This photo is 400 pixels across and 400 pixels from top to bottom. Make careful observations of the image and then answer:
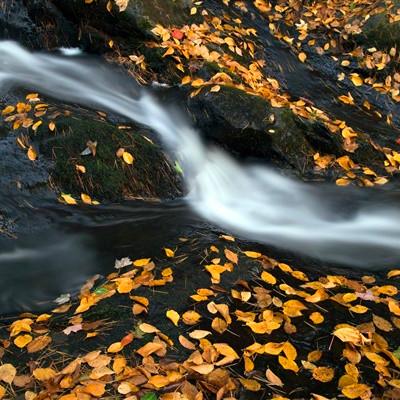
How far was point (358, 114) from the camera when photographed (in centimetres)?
721

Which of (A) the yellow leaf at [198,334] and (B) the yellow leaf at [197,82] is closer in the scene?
(A) the yellow leaf at [198,334]

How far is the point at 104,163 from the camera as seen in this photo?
15.4 ft

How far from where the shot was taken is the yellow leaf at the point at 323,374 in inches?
103

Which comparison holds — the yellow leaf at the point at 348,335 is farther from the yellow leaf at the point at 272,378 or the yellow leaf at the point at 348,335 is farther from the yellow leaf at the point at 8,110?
the yellow leaf at the point at 8,110

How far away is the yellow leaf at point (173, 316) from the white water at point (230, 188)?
62.0 inches

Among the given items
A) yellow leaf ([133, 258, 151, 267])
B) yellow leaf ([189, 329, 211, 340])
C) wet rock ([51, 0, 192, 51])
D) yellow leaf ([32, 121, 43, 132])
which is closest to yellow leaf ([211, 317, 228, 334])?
yellow leaf ([189, 329, 211, 340])

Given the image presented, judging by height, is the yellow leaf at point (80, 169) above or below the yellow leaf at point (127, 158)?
below

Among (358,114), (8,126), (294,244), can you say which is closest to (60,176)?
(8,126)

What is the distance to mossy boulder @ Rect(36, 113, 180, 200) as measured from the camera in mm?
4570

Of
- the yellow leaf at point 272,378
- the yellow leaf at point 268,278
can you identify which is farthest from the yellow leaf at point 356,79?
the yellow leaf at point 272,378

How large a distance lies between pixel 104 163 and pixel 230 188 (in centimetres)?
156

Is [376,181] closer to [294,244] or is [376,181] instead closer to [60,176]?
[294,244]

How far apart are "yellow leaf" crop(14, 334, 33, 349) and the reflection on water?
404 mm

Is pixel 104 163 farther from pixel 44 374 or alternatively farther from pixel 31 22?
pixel 31 22
